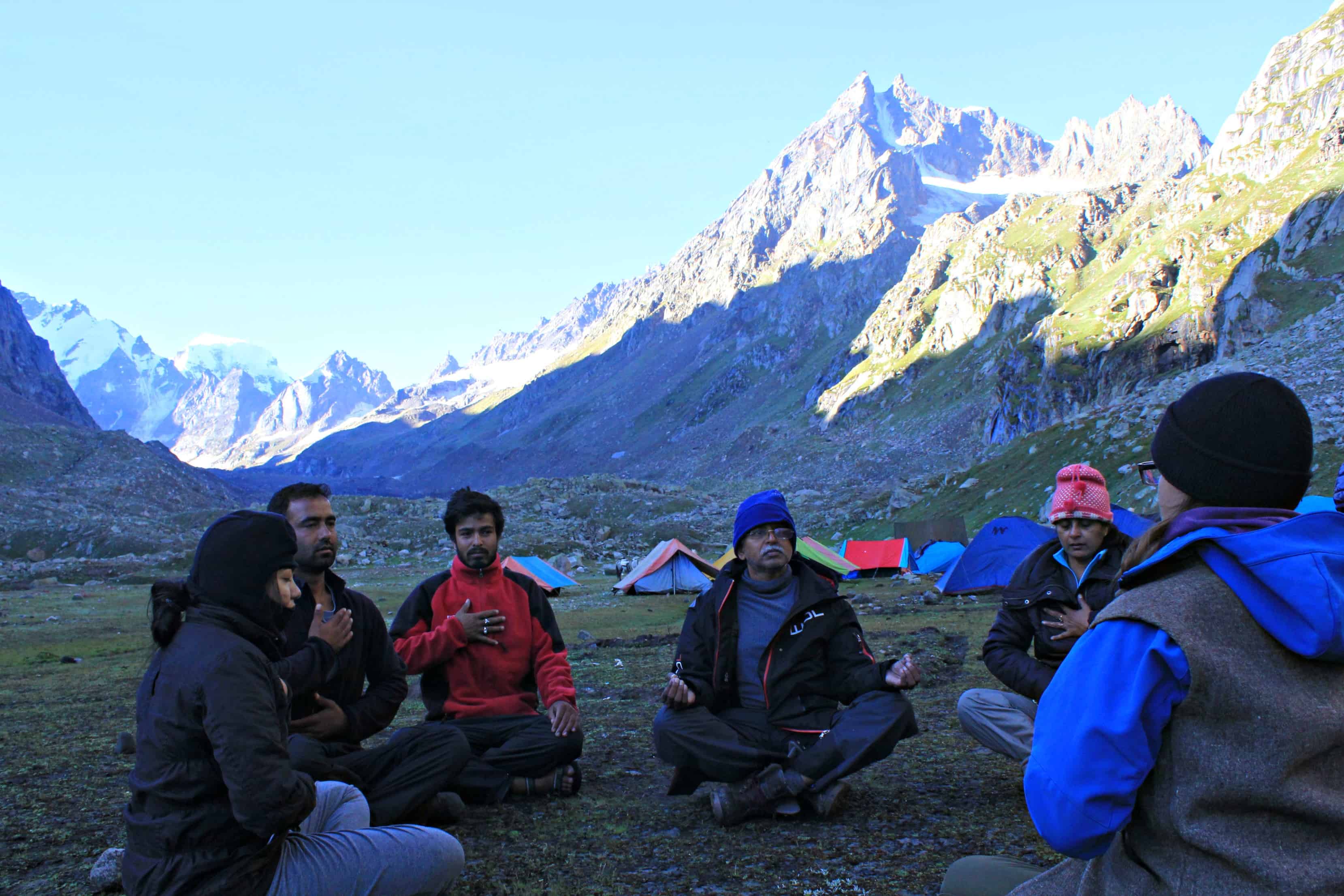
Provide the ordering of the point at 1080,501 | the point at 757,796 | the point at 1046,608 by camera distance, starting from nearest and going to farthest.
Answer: the point at 757,796
the point at 1046,608
the point at 1080,501

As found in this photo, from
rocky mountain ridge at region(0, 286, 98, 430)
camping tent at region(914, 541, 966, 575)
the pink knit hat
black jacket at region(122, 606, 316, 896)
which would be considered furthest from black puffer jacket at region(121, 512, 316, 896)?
rocky mountain ridge at region(0, 286, 98, 430)

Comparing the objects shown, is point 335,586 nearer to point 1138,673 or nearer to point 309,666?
point 309,666

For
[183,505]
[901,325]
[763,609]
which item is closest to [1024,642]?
[763,609]

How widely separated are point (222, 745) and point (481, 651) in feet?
10.1

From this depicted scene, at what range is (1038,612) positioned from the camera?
5219 mm

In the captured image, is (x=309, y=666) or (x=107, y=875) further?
(x=309, y=666)

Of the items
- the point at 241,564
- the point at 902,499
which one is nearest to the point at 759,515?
the point at 241,564

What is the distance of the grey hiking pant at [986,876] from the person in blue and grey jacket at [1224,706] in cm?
109

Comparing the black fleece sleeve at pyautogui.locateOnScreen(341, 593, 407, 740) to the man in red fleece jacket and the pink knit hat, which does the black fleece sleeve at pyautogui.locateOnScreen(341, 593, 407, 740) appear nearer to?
the man in red fleece jacket

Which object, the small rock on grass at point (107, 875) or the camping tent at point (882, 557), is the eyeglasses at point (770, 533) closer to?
the small rock on grass at point (107, 875)

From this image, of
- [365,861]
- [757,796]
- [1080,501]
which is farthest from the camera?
[1080,501]

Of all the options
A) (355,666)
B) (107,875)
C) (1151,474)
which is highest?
(1151,474)

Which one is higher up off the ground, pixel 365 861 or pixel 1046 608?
pixel 1046 608

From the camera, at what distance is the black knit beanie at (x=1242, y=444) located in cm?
208
